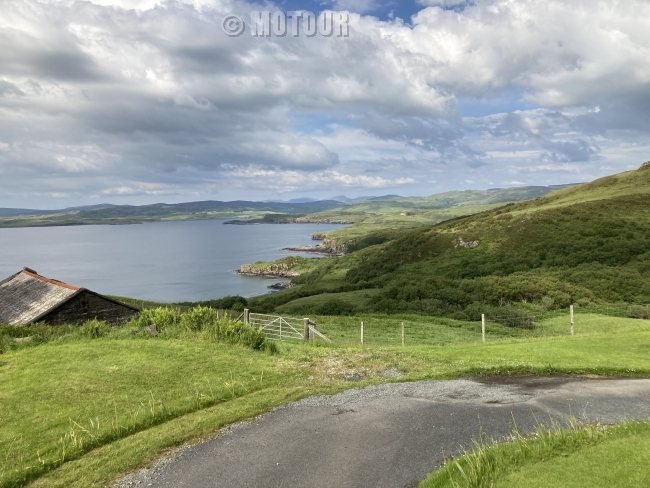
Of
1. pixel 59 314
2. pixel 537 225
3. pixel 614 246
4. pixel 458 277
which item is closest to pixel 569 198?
pixel 537 225

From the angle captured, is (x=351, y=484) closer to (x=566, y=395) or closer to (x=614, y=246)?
(x=566, y=395)

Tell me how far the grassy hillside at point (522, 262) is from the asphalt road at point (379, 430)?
3921cm

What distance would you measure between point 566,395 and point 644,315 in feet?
117

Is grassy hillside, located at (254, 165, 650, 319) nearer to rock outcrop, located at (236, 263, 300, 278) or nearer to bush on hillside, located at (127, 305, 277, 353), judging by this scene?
rock outcrop, located at (236, 263, 300, 278)

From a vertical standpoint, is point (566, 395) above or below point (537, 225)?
below

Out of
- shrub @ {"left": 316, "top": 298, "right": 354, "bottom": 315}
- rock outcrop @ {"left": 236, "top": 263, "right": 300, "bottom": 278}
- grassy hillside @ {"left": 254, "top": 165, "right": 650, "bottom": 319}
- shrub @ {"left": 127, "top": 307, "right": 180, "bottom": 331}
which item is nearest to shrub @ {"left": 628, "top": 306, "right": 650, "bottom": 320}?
grassy hillside @ {"left": 254, "top": 165, "right": 650, "bottom": 319}

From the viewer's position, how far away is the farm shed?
30.0m

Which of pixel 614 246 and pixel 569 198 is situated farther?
pixel 569 198

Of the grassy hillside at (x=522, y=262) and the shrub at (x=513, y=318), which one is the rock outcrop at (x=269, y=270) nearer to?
the grassy hillside at (x=522, y=262)

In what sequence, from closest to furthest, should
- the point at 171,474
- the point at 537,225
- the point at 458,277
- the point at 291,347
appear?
the point at 171,474 → the point at 291,347 → the point at 458,277 → the point at 537,225

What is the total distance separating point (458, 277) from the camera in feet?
266

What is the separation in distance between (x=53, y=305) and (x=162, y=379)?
19.3 meters

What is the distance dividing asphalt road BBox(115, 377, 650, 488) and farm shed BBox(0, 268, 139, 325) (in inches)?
975

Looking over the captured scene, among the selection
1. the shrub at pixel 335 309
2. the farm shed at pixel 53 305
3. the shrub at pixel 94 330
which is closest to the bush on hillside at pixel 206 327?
the shrub at pixel 94 330
